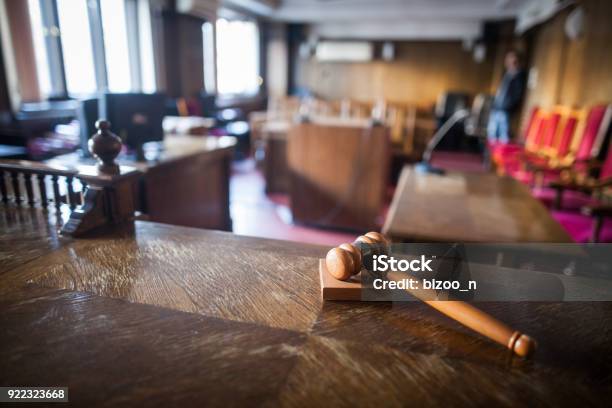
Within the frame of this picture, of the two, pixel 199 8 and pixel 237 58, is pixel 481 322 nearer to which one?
pixel 199 8

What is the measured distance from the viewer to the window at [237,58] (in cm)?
859

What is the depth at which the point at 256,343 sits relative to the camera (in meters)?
0.76

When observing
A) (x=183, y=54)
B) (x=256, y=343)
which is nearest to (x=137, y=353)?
(x=256, y=343)

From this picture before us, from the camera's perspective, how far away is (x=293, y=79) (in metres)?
10.8

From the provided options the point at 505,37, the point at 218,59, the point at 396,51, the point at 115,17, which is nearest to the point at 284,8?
the point at 218,59

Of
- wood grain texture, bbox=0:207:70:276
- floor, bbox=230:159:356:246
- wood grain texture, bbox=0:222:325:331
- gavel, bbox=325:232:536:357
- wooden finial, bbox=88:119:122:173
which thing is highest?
wooden finial, bbox=88:119:122:173

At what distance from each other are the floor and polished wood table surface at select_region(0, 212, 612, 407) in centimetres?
233

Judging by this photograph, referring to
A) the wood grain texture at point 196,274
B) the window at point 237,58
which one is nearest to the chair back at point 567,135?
the wood grain texture at point 196,274

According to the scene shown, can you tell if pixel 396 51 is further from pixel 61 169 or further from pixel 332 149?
pixel 61 169

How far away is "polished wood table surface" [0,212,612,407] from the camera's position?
65cm

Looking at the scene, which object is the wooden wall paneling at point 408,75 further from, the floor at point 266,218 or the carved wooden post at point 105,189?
the carved wooden post at point 105,189

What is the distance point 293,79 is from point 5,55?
7.15 meters

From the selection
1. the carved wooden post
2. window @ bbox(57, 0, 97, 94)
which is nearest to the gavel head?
the carved wooden post

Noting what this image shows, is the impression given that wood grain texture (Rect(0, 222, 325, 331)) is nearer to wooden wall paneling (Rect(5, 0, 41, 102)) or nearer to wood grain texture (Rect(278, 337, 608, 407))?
wood grain texture (Rect(278, 337, 608, 407))
